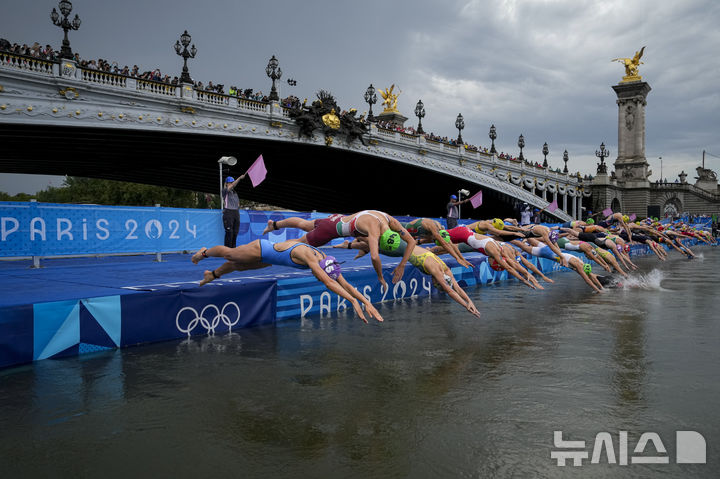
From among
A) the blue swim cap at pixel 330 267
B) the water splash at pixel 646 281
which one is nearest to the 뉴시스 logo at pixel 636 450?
the blue swim cap at pixel 330 267

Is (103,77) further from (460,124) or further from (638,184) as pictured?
(638,184)

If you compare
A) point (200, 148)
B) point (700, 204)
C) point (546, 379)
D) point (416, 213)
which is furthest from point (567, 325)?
point (700, 204)

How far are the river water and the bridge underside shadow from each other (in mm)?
31473

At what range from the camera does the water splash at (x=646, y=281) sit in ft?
57.1

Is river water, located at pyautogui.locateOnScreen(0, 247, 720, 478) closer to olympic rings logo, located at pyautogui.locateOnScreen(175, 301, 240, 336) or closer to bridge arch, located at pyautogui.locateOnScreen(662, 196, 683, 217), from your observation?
olympic rings logo, located at pyautogui.locateOnScreen(175, 301, 240, 336)

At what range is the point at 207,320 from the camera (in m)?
9.11

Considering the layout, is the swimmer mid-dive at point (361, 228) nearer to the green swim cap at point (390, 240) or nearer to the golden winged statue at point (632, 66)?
the green swim cap at point (390, 240)

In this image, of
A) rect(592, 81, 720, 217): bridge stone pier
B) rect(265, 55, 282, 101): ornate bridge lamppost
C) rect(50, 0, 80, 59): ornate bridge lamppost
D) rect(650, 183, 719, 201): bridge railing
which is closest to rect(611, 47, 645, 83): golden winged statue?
rect(592, 81, 720, 217): bridge stone pier

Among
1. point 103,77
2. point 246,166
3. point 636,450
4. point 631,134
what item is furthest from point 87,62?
point 631,134

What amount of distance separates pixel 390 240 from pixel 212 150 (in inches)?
1637

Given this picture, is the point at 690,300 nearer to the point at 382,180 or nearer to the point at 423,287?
the point at 423,287

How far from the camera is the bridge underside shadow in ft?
131

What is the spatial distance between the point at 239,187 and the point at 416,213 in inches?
1300

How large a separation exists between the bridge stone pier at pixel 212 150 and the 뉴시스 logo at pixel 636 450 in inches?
1355
